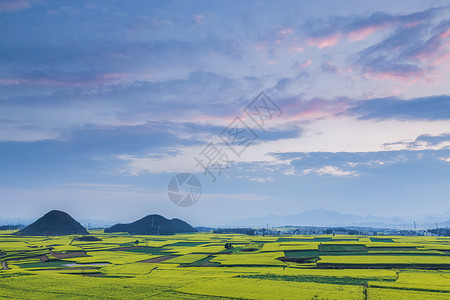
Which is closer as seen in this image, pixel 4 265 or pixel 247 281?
pixel 247 281

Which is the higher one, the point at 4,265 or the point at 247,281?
the point at 247,281

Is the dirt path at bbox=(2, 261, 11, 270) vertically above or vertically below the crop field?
below

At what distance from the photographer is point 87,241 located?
149 metres

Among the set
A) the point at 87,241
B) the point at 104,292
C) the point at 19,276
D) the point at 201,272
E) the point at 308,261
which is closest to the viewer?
the point at 104,292

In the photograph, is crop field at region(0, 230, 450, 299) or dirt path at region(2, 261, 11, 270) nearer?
crop field at region(0, 230, 450, 299)

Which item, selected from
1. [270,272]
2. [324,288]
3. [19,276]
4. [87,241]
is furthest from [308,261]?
[87,241]

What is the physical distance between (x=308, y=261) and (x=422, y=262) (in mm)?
22324

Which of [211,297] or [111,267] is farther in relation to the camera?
[111,267]

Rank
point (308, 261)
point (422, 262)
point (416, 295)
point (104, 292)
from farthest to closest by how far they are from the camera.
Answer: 1. point (308, 261)
2. point (422, 262)
3. point (104, 292)
4. point (416, 295)

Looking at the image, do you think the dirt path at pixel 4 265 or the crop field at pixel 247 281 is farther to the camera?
the dirt path at pixel 4 265

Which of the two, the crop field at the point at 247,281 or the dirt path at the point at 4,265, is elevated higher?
the crop field at the point at 247,281

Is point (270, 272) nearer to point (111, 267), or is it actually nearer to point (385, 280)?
point (385, 280)

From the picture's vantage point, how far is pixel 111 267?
68.9m

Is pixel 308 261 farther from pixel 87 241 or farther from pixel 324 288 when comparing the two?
pixel 87 241
